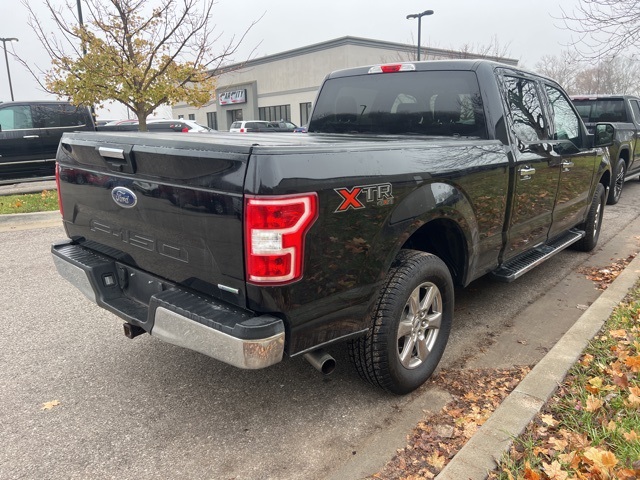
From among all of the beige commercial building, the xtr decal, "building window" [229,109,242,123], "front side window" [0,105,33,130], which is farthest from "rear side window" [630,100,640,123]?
"building window" [229,109,242,123]

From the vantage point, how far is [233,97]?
144 feet

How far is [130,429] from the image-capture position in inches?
108

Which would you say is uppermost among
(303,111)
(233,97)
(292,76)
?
(292,76)

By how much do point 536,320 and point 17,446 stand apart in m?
3.76

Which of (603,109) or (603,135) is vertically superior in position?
(603,109)

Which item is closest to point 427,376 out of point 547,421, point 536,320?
point 547,421

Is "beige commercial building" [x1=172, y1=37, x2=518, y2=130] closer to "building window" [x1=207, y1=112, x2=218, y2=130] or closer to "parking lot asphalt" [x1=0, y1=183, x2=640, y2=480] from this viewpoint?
"building window" [x1=207, y1=112, x2=218, y2=130]

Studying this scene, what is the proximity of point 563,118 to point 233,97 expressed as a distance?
4192cm

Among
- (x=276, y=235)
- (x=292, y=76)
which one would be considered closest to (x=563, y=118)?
(x=276, y=235)

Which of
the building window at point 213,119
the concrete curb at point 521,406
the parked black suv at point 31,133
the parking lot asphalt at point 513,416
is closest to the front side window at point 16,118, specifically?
the parked black suv at point 31,133

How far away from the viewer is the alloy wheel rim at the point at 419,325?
2.93m

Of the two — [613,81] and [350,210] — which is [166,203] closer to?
[350,210]

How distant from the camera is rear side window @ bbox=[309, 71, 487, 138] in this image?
12.4 ft

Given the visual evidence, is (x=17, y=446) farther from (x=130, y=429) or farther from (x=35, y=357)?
(x=35, y=357)
